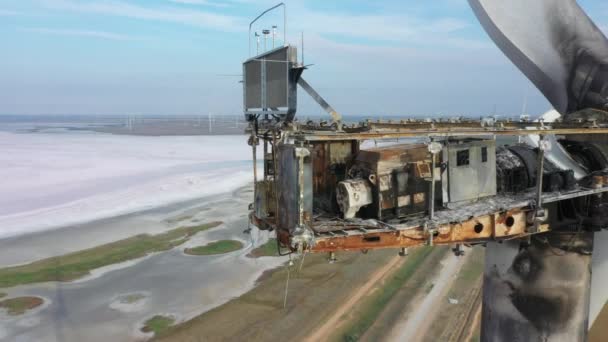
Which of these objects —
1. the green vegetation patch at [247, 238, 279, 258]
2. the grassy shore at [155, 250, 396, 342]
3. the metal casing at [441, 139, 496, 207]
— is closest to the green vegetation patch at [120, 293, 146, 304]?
the grassy shore at [155, 250, 396, 342]

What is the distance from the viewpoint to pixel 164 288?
55.1 feet

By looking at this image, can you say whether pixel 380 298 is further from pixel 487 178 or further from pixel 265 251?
pixel 487 178

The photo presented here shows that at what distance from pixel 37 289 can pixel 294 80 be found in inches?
594

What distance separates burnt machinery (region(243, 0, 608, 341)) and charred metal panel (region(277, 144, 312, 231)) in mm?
18

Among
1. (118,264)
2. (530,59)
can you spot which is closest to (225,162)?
(118,264)

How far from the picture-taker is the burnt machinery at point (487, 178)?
6.08 meters

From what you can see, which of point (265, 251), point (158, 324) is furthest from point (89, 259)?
point (265, 251)

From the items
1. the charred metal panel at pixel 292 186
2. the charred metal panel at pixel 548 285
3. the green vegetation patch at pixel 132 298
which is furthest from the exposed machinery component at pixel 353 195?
the green vegetation patch at pixel 132 298

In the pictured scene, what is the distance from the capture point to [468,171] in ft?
23.1

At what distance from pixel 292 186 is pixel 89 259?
16.7 m

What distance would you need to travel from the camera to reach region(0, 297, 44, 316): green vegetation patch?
1490 cm

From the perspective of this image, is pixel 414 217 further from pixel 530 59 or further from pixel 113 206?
pixel 113 206

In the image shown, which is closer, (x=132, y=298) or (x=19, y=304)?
(x=19, y=304)

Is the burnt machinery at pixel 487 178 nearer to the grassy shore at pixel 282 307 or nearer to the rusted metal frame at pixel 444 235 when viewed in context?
the rusted metal frame at pixel 444 235
